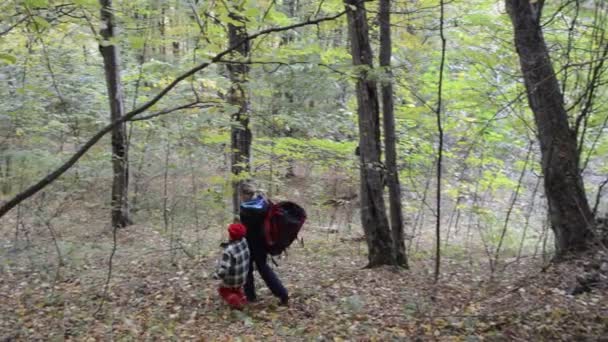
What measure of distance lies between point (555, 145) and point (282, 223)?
12.8 feet

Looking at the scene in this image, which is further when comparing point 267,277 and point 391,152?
point 391,152

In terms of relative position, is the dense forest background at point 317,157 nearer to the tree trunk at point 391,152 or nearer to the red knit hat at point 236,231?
the tree trunk at point 391,152

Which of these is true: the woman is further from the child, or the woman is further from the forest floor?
the forest floor

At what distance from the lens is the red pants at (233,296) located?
5.88 meters

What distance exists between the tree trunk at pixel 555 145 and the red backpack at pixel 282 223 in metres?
3.55

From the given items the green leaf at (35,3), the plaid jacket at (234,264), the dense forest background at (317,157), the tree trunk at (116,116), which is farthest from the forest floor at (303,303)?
the green leaf at (35,3)

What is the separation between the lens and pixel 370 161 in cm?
739

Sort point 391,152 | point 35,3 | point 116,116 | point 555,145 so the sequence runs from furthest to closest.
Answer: point 116,116
point 391,152
point 555,145
point 35,3

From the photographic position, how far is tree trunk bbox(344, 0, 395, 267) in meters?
7.23

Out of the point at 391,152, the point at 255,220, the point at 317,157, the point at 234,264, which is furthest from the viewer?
the point at 317,157

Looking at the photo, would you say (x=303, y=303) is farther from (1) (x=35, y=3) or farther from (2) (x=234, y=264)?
(1) (x=35, y=3)

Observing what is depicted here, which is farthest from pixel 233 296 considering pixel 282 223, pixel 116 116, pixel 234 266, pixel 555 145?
pixel 116 116

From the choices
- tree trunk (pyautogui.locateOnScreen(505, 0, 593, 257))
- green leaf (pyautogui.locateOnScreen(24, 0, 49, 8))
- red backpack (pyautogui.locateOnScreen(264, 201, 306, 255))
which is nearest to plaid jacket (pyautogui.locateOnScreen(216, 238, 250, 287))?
red backpack (pyautogui.locateOnScreen(264, 201, 306, 255))


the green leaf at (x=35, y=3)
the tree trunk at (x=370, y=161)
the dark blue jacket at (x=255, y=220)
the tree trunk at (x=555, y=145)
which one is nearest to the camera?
the green leaf at (x=35, y=3)
